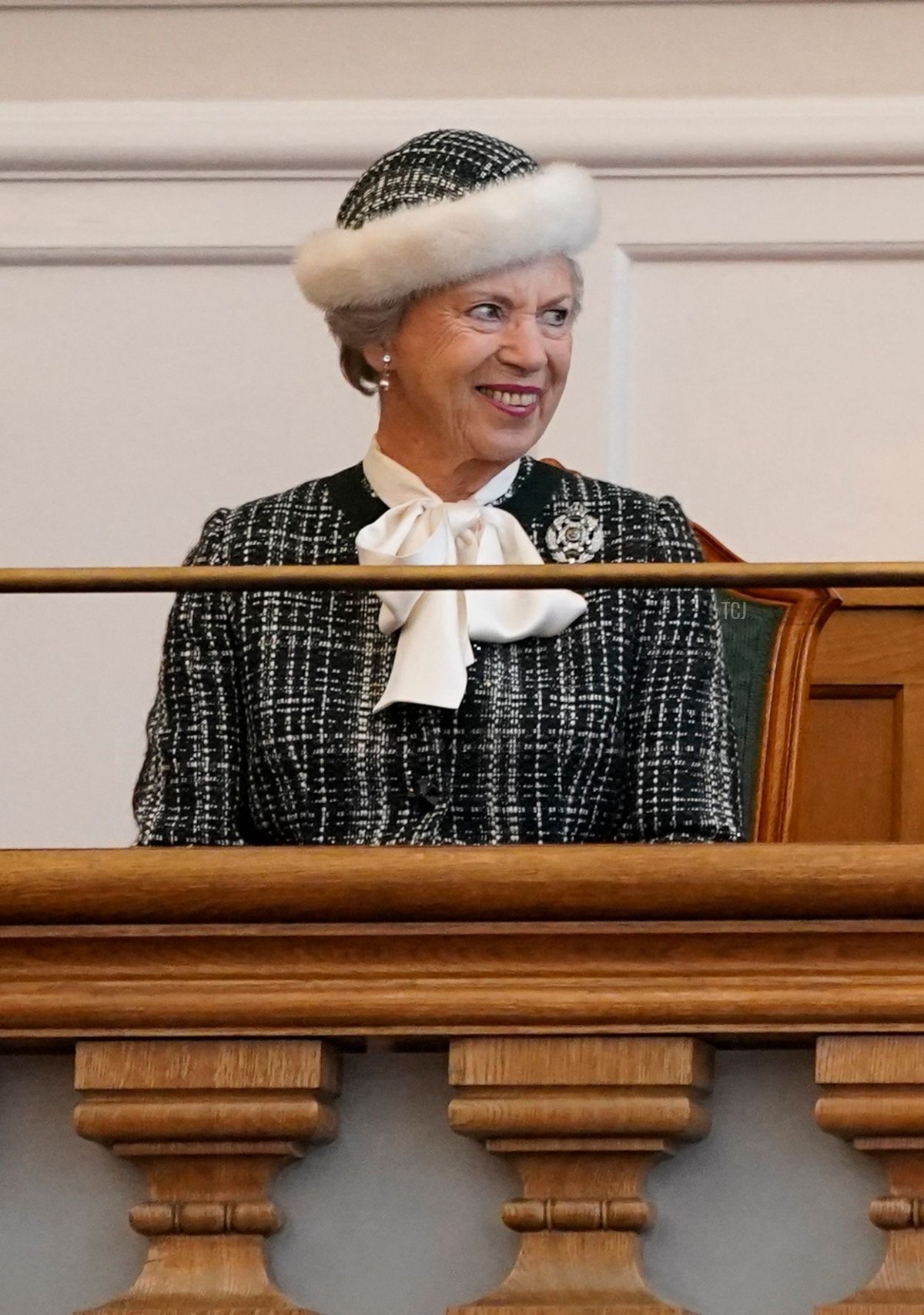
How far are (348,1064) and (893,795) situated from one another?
62.8 inches

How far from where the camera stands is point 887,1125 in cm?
158

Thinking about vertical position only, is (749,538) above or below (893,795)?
above

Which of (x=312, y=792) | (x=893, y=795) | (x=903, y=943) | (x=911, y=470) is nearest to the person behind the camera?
(x=903, y=943)

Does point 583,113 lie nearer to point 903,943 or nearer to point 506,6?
point 506,6

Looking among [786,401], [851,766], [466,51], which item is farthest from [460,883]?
[466,51]

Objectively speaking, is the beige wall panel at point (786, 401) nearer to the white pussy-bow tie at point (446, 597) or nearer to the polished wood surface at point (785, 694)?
the polished wood surface at point (785, 694)

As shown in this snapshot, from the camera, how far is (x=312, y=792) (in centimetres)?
225

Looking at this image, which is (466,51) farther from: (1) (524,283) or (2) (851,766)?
(1) (524,283)

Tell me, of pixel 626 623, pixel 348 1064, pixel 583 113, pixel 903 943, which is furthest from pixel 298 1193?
pixel 583 113

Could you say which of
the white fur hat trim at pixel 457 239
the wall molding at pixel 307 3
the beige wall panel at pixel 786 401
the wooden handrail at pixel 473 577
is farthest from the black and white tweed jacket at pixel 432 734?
the wall molding at pixel 307 3

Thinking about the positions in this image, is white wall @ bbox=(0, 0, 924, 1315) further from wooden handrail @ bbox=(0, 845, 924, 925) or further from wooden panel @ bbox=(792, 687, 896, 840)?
wooden handrail @ bbox=(0, 845, 924, 925)

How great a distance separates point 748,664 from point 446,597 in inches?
23.7

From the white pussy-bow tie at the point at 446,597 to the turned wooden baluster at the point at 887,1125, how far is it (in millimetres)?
623

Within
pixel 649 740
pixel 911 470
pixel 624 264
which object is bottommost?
pixel 649 740
